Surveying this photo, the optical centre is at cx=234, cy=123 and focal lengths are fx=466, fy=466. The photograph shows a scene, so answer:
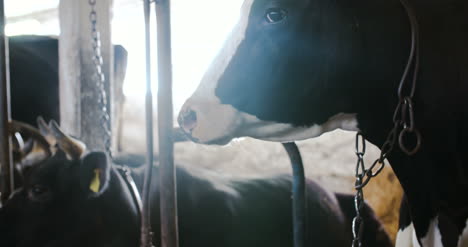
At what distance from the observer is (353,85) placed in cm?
80

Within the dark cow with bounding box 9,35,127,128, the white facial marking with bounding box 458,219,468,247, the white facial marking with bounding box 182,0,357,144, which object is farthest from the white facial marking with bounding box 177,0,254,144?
the dark cow with bounding box 9,35,127,128

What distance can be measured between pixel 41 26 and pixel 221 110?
96.5 inches

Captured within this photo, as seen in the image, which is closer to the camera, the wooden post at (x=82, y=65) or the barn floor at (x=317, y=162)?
the barn floor at (x=317, y=162)

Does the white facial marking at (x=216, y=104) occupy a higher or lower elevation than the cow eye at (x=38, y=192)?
higher

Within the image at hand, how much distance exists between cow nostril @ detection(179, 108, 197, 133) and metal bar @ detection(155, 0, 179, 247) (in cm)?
2

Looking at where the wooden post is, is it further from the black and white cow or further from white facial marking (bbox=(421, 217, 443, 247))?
white facial marking (bbox=(421, 217, 443, 247))

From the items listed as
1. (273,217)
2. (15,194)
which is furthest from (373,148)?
(15,194)

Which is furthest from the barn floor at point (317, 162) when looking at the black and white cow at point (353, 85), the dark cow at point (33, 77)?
the dark cow at point (33, 77)

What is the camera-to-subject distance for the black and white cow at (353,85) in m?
0.74

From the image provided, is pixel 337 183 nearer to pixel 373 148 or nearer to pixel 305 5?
pixel 373 148

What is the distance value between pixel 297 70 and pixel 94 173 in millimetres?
851

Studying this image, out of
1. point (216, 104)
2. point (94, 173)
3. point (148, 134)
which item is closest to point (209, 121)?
point (216, 104)

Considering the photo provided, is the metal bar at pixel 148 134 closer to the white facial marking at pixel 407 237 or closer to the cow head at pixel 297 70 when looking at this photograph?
the cow head at pixel 297 70

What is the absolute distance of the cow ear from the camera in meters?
1.39
